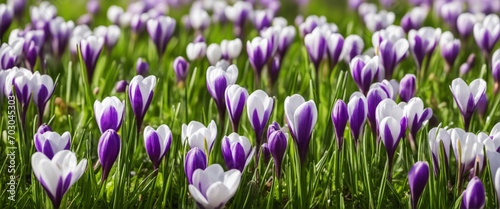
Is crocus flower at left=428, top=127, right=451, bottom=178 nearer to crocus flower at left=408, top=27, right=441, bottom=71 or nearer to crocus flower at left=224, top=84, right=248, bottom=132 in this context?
crocus flower at left=224, top=84, right=248, bottom=132

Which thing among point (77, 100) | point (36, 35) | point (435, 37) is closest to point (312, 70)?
point (435, 37)

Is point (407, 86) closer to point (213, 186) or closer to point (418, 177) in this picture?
point (418, 177)

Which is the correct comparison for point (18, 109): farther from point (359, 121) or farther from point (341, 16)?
point (341, 16)

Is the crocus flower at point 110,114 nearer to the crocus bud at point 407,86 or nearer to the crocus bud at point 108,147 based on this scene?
the crocus bud at point 108,147

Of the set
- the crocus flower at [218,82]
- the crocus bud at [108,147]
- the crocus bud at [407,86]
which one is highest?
the crocus flower at [218,82]

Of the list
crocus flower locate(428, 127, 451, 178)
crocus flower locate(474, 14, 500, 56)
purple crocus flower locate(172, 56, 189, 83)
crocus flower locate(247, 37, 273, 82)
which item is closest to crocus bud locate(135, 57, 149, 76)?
purple crocus flower locate(172, 56, 189, 83)

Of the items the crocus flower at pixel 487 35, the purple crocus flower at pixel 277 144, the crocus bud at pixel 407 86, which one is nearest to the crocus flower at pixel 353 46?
the crocus bud at pixel 407 86

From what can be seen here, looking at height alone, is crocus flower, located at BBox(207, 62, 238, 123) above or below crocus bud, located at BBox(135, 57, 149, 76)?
below

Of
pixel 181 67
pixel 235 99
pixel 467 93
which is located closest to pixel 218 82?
pixel 235 99
